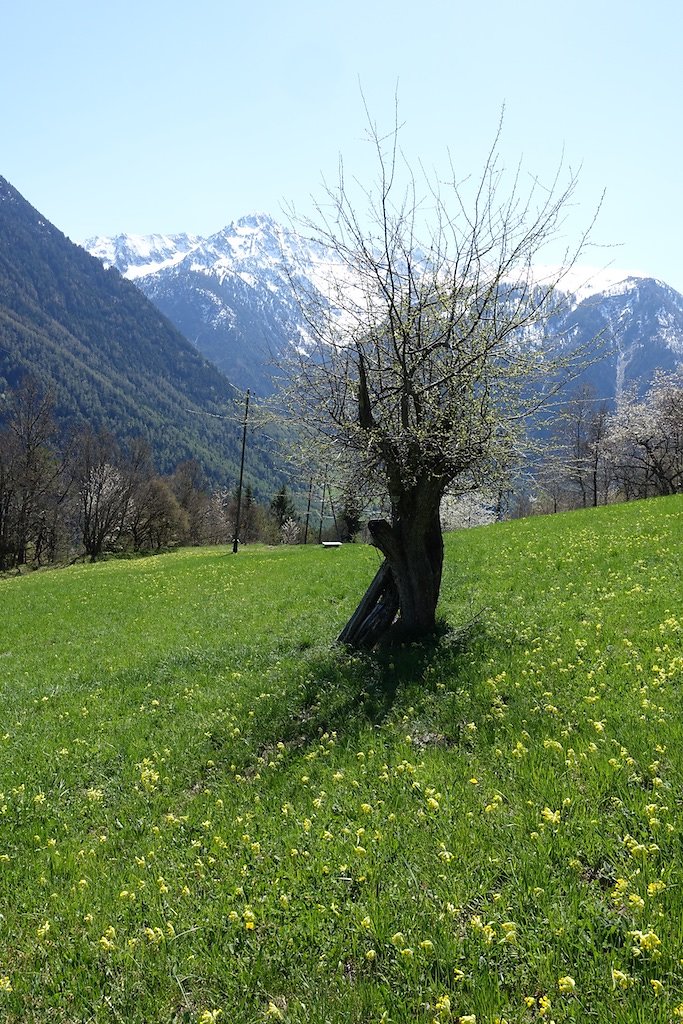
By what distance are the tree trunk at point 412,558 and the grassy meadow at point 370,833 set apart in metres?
0.80

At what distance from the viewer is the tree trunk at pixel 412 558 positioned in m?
11.7

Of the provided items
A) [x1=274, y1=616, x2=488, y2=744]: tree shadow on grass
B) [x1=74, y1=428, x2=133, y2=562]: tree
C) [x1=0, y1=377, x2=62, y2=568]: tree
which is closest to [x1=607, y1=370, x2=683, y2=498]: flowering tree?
[x1=274, y1=616, x2=488, y2=744]: tree shadow on grass

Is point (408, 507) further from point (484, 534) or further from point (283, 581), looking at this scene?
point (484, 534)

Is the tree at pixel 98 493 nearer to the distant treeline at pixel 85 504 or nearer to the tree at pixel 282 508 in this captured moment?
the distant treeline at pixel 85 504

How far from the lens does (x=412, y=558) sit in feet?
38.6

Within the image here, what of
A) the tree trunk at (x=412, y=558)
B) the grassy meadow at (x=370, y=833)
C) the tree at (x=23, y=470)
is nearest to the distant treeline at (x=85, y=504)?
the tree at (x=23, y=470)

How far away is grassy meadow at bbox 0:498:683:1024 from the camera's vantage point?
379 cm

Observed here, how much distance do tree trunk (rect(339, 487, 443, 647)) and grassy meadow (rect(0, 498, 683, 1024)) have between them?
31.7 inches

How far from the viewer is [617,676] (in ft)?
25.4

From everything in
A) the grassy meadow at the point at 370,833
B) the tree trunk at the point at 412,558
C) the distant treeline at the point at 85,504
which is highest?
the distant treeline at the point at 85,504

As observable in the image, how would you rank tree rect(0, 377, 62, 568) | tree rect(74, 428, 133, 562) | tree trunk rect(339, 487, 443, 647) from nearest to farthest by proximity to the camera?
tree trunk rect(339, 487, 443, 647), tree rect(0, 377, 62, 568), tree rect(74, 428, 133, 562)

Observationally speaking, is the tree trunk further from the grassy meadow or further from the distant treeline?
the distant treeline

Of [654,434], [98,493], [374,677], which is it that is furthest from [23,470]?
[654,434]

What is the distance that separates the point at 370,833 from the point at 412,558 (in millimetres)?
6785
